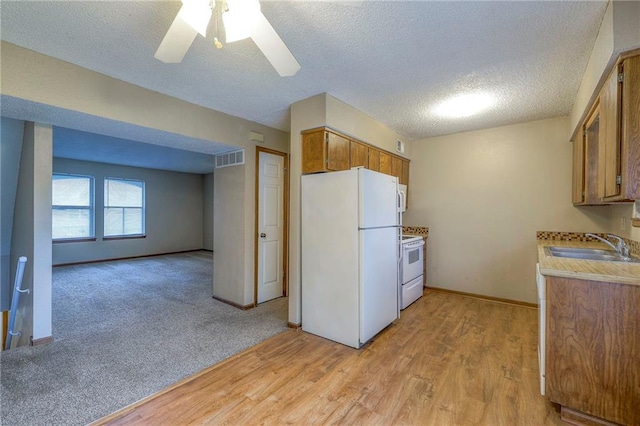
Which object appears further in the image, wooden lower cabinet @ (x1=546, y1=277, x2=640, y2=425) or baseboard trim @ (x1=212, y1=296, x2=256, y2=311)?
baseboard trim @ (x1=212, y1=296, x2=256, y2=311)

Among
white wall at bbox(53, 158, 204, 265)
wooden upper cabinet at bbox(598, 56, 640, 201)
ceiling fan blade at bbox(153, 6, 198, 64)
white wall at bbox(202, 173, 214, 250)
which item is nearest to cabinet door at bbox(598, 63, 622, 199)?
wooden upper cabinet at bbox(598, 56, 640, 201)

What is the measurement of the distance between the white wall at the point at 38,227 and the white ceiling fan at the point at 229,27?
197cm

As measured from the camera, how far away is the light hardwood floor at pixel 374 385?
1.78m

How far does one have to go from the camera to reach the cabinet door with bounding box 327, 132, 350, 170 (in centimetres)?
294

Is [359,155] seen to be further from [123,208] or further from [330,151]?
[123,208]

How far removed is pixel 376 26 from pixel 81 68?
2.44 metres

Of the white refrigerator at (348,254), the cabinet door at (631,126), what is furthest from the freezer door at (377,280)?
the cabinet door at (631,126)

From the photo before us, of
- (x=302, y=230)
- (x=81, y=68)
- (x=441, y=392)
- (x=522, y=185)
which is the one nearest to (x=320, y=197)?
(x=302, y=230)

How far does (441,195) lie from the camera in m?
4.54

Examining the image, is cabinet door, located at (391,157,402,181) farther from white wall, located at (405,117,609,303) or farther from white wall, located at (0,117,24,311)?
white wall, located at (0,117,24,311)

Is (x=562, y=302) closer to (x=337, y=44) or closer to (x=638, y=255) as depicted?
Result: (x=638, y=255)

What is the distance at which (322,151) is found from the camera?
2891 millimetres

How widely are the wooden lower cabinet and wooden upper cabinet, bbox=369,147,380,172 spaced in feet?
7.58

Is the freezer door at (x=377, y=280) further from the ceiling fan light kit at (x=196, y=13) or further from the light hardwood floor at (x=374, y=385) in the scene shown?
the ceiling fan light kit at (x=196, y=13)
